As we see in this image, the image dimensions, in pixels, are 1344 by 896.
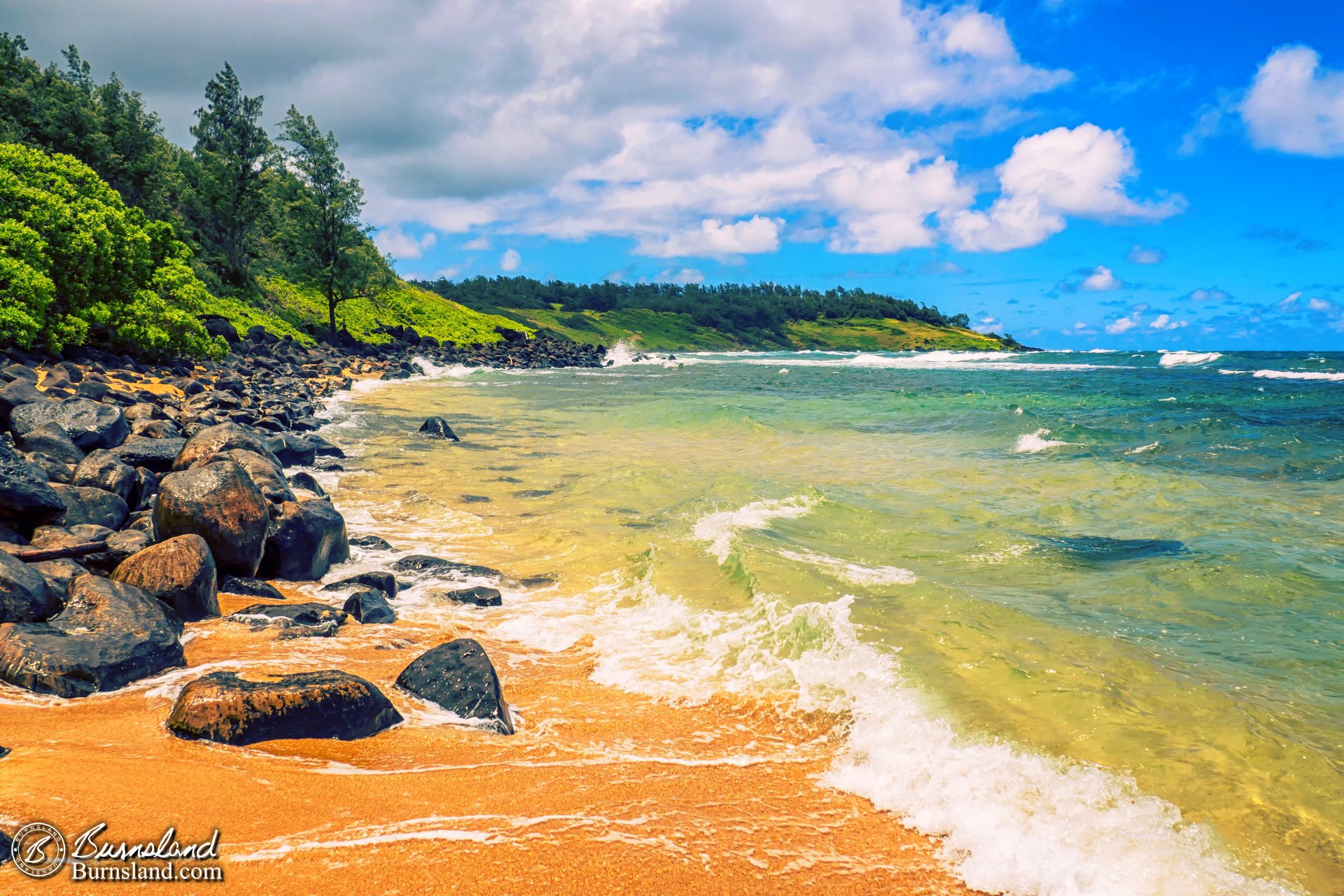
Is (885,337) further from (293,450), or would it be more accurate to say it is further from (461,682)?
(461,682)

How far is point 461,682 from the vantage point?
16.3 feet

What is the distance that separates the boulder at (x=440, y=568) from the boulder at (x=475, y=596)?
0.68m

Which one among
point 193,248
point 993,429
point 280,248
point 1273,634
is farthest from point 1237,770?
point 280,248

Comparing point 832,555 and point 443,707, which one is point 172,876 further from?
point 832,555

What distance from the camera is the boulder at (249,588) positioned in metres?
6.83

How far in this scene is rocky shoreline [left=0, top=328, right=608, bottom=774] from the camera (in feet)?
14.1

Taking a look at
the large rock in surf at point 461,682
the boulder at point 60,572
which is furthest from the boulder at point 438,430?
the large rock in surf at point 461,682

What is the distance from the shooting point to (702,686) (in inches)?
224

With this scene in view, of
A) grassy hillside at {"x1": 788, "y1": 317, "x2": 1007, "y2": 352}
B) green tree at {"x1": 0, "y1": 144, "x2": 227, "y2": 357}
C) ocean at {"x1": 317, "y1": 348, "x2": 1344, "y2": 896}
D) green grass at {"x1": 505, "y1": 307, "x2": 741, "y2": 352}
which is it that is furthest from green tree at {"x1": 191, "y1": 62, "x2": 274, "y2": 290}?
grassy hillside at {"x1": 788, "y1": 317, "x2": 1007, "y2": 352}

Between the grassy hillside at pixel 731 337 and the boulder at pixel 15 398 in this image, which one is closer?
the boulder at pixel 15 398

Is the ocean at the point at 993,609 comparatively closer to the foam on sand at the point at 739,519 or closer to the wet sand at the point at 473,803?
the foam on sand at the point at 739,519

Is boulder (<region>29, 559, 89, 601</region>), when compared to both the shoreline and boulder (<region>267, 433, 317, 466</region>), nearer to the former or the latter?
the shoreline

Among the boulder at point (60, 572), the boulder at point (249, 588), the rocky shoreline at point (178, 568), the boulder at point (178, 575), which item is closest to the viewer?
the rocky shoreline at point (178, 568)

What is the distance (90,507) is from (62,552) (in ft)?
5.87
